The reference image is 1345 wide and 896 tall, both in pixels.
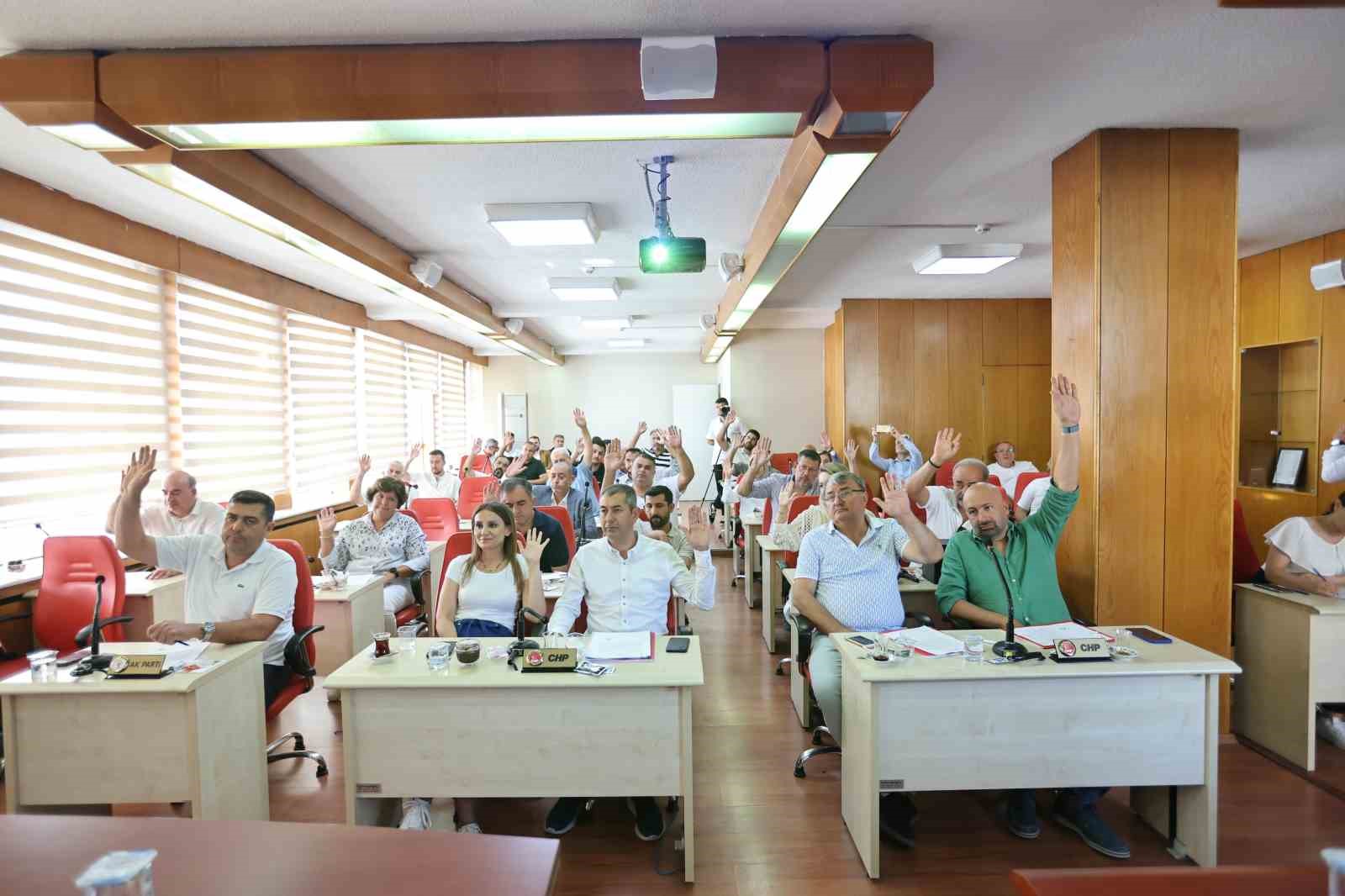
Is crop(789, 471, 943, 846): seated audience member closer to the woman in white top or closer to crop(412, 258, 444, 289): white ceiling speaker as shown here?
the woman in white top

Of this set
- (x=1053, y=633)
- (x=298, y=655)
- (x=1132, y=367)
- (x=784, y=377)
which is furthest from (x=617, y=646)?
(x=784, y=377)

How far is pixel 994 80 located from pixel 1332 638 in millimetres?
3113

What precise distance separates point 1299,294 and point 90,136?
8.32m

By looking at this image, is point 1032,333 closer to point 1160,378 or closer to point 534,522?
point 1160,378

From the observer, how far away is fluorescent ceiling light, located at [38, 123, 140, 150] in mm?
2643

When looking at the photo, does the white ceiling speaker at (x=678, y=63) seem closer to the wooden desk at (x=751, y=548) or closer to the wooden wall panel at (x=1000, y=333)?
the wooden desk at (x=751, y=548)

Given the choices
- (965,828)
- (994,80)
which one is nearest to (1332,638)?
(965,828)

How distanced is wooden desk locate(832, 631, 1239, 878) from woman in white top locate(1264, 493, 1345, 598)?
59.0 inches

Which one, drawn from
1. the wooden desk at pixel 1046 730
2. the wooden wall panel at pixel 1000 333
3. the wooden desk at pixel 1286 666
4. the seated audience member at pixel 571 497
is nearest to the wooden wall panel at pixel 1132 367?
the wooden desk at pixel 1286 666

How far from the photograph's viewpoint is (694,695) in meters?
4.24

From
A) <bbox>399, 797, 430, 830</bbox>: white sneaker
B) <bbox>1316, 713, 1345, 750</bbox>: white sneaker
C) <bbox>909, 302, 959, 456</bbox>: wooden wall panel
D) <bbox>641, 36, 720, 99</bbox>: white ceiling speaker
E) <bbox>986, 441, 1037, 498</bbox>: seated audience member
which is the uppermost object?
<bbox>641, 36, 720, 99</bbox>: white ceiling speaker

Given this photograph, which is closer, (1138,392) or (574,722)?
(574,722)

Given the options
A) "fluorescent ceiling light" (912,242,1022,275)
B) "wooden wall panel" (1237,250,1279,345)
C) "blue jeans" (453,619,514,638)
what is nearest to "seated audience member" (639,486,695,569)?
"blue jeans" (453,619,514,638)

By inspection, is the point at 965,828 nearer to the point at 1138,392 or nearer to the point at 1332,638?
the point at 1332,638
